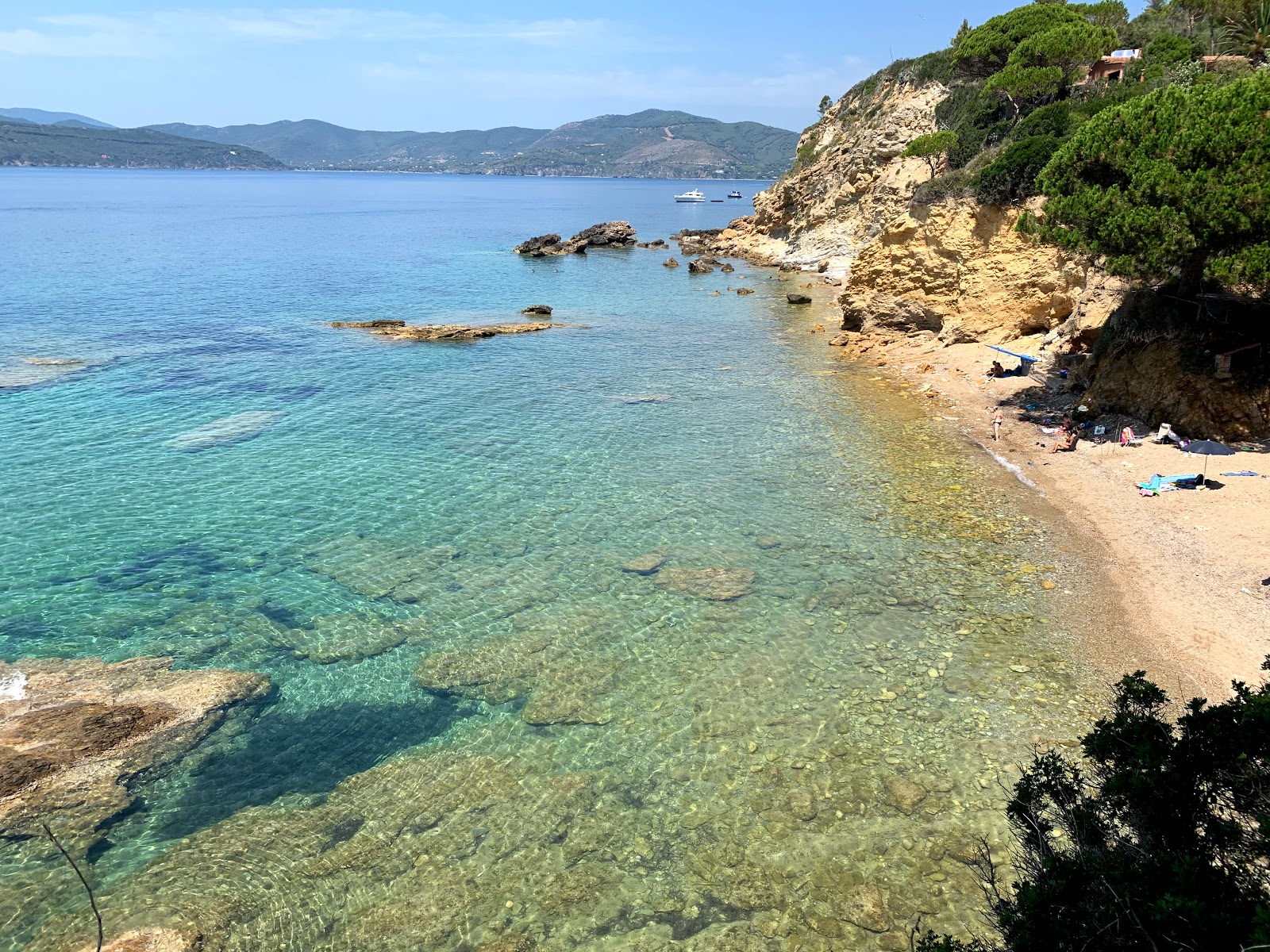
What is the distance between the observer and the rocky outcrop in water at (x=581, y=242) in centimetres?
7912

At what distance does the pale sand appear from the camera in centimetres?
1312

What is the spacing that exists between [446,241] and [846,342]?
6459 cm

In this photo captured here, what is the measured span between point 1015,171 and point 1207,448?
1575cm

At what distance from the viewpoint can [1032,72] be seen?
42.0 m

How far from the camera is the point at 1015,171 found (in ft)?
101

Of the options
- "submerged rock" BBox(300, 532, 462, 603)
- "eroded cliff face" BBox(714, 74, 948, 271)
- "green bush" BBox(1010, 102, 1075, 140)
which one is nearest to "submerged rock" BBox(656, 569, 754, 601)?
"submerged rock" BBox(300, 532, 462, 603)

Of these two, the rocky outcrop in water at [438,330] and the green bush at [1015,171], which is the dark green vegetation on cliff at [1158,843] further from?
the rocky outcrop in water at [438,330]

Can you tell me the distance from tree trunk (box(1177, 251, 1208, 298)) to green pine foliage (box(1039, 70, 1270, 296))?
3 centimetres

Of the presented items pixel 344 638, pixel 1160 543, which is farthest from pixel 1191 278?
pixel 344 638

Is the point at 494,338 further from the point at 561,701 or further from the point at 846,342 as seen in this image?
the point at 561,701

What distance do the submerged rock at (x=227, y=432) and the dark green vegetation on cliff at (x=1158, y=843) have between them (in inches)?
954

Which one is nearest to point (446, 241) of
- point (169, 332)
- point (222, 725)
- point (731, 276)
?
point (731, 276)

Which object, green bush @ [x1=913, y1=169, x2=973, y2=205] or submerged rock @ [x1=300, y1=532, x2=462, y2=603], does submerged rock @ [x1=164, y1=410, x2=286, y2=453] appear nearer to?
submerged rock @ [x1=300, y1=532, x2=462, y2=603]

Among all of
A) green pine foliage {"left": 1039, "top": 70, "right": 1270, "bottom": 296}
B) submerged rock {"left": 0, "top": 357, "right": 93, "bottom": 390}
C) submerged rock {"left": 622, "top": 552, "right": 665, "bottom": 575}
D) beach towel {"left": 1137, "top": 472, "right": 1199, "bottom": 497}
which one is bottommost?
submerged rock {"left": 622, "top": 552, "right": 665, "bottom": 575}
